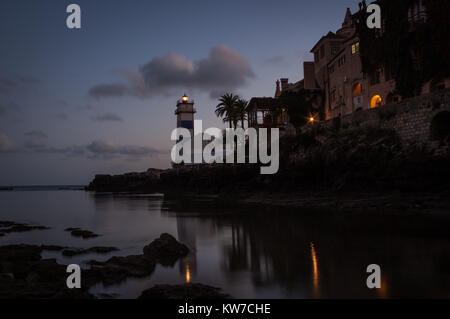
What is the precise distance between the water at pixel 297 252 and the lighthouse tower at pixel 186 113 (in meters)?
69.1

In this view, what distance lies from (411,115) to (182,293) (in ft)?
96.9

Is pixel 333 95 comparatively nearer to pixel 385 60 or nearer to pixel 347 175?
pixel 385 60

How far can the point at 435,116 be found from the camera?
29.1m

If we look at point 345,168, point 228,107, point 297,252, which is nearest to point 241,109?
point 228,107

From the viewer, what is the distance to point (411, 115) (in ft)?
103

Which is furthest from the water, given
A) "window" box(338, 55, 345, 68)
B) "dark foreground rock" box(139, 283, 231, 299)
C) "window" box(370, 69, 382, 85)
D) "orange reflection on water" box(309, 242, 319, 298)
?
"window" box(338, 55, 345, 68)

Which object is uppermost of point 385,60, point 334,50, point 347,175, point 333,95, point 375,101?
point 334,50

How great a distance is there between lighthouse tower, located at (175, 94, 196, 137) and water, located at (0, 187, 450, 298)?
69.1m

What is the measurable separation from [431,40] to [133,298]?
35153 mm

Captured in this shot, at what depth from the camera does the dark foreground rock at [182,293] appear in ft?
30.2

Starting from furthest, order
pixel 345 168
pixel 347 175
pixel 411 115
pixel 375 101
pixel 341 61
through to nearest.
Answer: pixel 341 61, pixel 375 101, pixel 345 168, pixel 347 175, pixel 411 115

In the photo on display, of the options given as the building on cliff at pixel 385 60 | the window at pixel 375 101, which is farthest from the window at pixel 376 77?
the window at pixel 375 101
